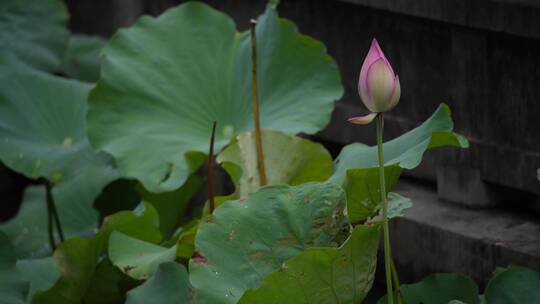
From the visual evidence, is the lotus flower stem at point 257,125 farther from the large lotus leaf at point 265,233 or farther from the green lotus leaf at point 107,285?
the green lotus leaf at point 107,285

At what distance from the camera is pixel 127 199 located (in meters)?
2.64

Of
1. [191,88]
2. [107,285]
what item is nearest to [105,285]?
[107,285]

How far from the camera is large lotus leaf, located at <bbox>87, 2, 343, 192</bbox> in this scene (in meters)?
2.15

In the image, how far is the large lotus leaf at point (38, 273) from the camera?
85.6 inches

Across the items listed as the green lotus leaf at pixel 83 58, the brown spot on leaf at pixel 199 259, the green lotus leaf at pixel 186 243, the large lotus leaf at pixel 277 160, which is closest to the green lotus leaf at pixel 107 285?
the green lotus leaf at pixel 186 243

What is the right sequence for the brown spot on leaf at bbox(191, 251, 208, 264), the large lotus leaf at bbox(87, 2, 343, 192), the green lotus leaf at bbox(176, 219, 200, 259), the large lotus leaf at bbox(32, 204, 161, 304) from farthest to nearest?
the large lotus leaf at bbox(87, 2, 343, 192)
the large lotus leaf at bbox(32, 204, 161, 304)
the green lotus leaf at bbox(176, 219, 200, 259)
the brown spot on leaf at bbox(191, 251, 208, 264)

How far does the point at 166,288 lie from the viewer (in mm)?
1781

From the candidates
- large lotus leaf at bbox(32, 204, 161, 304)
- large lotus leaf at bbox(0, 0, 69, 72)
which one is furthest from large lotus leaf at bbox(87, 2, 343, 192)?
large lotus leaf at bbox(0, 0, 69, 72)

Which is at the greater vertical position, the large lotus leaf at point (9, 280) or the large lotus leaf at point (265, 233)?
the large lotus leaf at point (265, 233)

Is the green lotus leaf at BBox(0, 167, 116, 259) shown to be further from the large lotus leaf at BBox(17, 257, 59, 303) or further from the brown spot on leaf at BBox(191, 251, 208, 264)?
the brown spot on leaf at BBox(191, 251, 208, 264)

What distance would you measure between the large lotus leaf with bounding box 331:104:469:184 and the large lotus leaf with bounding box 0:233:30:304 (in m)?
0.63

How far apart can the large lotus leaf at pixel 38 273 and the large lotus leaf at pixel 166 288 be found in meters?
0.45

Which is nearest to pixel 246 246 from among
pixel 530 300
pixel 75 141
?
pixel 530 300

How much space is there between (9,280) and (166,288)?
349 millimetres
